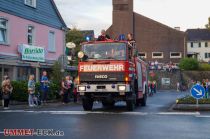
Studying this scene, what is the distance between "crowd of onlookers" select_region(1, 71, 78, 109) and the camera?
20.7 metres

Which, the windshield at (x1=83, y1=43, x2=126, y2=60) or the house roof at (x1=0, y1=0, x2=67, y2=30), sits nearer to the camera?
the windshield at (x1=83, y1=43, x2=126, y2=60)

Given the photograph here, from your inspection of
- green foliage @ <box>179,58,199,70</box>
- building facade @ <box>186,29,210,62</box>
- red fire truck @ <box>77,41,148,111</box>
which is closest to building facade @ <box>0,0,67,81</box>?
red fire truck @ <box>77,41,148,111</box>

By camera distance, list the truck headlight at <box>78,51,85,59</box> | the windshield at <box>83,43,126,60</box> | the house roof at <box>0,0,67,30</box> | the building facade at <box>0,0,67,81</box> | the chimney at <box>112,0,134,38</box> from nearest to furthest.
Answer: the truck headlight at <box>78,51,85,59</box> → the windshield at <box>83,43,126,60</box> → the building facade at <box>0,0,67,81</box> → the house roof at <box>0,0,67,30</box> → the chimney at <box>112,0,134,38</box>

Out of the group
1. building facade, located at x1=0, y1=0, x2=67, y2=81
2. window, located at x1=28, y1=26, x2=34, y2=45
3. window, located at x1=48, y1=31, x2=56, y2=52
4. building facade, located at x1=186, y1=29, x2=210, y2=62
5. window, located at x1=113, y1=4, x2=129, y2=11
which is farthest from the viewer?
building facade, located at x1=186, y1=29, x2=210, y2=62

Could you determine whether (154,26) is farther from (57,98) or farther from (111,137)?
(111,137)

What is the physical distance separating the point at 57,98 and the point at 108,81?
10.5 meters

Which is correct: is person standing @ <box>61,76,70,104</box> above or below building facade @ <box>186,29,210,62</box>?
below

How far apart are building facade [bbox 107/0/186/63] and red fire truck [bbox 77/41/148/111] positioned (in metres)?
61.0

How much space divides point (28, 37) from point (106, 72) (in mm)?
14252

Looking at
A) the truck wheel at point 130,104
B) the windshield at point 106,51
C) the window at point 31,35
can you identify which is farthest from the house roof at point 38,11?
the truck wheel at point 130,104

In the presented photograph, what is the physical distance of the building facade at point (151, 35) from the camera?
7912 cm

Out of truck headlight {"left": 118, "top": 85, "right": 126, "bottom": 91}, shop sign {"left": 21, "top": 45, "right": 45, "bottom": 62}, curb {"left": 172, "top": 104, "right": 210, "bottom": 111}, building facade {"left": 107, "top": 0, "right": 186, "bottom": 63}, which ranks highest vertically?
building facade {"left": 107, "top": 0, "right": 186, "bottom": 63}

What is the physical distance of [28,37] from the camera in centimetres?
3067

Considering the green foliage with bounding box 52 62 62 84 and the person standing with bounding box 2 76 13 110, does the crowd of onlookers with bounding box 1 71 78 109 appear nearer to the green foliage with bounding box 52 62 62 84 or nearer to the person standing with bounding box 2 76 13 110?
the person standing with bounding box 2 76 13 110
